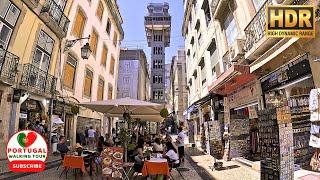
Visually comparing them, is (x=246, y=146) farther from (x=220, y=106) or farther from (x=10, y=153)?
(x=10, y=153)

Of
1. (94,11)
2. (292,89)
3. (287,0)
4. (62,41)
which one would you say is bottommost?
(292,89)

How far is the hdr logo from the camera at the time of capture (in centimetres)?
586

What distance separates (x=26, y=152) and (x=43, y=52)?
14.9 meters

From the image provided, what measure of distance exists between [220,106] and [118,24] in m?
20.7

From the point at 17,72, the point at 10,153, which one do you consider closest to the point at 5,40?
the point at 17,72

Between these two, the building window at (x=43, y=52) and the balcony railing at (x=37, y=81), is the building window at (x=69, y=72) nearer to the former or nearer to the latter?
the balcony railing at (x=37, y=81)

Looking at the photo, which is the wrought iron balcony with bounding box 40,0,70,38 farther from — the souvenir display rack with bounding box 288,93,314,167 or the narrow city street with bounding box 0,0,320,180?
the souvenir display rack with bounding box 288,93,314,167

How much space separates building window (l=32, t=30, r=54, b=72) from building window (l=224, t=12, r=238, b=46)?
9.69m

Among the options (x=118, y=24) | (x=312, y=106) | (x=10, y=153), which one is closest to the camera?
(x=10, y=153)

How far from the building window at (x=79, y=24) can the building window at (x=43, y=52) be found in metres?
3.60

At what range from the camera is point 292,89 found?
27.5 ft

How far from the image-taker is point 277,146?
209 inches

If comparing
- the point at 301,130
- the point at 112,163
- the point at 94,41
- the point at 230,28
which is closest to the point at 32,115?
the point at 112,163

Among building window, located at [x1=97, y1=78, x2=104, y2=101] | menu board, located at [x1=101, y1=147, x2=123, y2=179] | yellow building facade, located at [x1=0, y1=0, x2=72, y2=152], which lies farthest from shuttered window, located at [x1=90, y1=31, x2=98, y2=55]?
menu board, located at [x1=101, y1=147, x2=123, y2=179]
